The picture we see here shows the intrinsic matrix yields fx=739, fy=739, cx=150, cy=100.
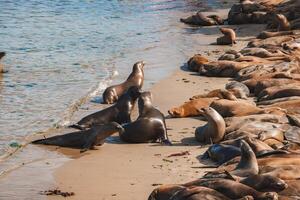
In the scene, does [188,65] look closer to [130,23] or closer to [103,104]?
[103,104]

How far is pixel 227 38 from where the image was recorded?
1734 centimetres

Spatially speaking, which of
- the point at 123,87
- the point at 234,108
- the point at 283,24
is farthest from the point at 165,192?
the point at 283,24

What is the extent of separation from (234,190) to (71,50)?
483 inches

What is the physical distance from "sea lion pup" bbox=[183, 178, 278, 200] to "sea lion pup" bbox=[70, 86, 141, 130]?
14.6 ft

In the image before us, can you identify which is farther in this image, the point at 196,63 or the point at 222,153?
the point at 196,63

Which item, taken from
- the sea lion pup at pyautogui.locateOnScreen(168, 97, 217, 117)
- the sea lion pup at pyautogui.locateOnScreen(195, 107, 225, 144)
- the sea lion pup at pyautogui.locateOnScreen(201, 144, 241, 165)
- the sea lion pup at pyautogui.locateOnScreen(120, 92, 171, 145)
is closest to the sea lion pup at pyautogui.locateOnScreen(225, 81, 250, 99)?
the sea lion pup at pyautogui.locateOnScreen(168, 97, 217, 117)

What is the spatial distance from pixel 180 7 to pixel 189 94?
15156mm

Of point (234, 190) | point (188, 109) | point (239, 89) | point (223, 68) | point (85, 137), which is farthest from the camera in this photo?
point (223, 68)

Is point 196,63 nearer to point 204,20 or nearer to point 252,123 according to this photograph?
point 252,123

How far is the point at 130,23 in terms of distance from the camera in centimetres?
2206

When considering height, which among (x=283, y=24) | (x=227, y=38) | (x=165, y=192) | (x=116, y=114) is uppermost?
(x=165, y=192)

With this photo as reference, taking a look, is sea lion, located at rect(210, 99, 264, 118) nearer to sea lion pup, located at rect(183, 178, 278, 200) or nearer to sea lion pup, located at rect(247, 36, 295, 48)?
sea lion pup, located at rect(183, 178, 278, 200)

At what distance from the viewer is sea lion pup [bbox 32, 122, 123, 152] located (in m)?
9.01

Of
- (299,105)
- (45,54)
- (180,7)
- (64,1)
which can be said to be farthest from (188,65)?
(64,1)
